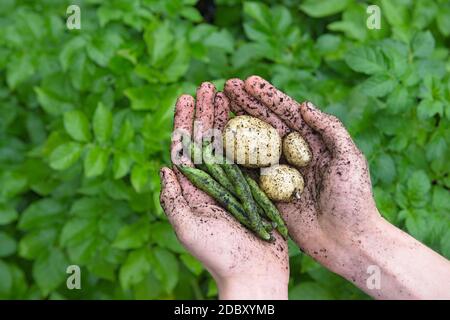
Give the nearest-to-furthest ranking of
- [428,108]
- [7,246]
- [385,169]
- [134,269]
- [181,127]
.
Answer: [181,127], [428,108], [385,169], [134,269], [7,246]

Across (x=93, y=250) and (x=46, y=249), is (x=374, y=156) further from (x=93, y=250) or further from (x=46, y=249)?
(x=46, y=249)

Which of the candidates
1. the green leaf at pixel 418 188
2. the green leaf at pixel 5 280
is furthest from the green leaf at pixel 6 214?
the green leaf at pixel 418 188

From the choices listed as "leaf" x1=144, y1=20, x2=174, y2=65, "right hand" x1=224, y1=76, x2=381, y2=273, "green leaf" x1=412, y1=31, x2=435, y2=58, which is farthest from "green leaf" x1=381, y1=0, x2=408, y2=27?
"leaf" x1=144, y1=20, x2=174, y2=65

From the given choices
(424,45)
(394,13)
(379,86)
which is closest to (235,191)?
(379,86)

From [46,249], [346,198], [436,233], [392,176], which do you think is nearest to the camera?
[346,198]

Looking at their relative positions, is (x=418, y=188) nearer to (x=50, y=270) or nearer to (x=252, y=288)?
(x=252, y=288)

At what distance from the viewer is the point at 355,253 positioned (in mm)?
3047

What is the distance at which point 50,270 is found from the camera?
4023 mm

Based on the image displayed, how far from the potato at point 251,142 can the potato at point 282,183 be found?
72 mm

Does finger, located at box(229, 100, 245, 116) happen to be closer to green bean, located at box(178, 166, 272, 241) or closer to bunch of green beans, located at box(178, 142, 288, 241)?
bunch of green beans, located at box(178, 142, 288, 241)

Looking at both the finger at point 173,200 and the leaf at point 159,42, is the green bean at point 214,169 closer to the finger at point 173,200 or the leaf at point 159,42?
the finger at point 173,200

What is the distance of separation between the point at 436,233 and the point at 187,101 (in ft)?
4.46

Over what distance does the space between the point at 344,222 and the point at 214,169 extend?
640mm
